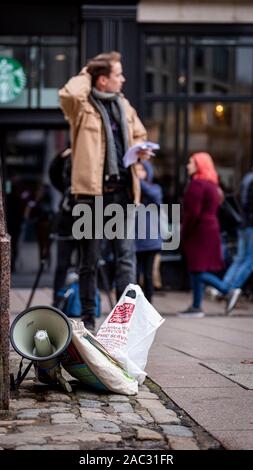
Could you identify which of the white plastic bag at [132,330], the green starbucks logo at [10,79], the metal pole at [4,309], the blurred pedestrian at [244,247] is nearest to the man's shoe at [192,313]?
the blurred pedestrian at [244,247]

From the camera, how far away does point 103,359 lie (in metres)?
5.30

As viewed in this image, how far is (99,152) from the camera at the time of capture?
24.9 ft

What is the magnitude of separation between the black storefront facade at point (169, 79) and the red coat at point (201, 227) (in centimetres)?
268

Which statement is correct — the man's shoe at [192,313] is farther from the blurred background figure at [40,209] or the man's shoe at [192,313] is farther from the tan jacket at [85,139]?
the blurred background figure at [40,209]

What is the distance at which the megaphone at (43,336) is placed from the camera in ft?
17.0

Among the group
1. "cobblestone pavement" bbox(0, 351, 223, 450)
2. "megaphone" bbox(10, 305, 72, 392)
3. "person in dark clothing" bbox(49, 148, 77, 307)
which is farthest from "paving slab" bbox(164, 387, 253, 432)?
"person in dark clothing" bbox(49, 148, 77, 307)

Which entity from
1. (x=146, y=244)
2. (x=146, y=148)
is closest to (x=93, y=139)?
(x=146, y=148)

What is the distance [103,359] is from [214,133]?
8759 millimetres

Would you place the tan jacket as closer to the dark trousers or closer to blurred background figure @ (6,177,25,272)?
the dark trousers

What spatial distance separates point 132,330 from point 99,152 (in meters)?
2.27

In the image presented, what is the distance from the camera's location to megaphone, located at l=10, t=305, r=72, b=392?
5.20 meters

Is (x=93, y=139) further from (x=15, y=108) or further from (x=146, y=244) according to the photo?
(x=15, y=108)

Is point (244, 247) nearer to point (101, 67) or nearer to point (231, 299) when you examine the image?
point (231, 299)

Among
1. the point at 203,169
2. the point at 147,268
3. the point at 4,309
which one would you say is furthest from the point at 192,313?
the point at 4,309
